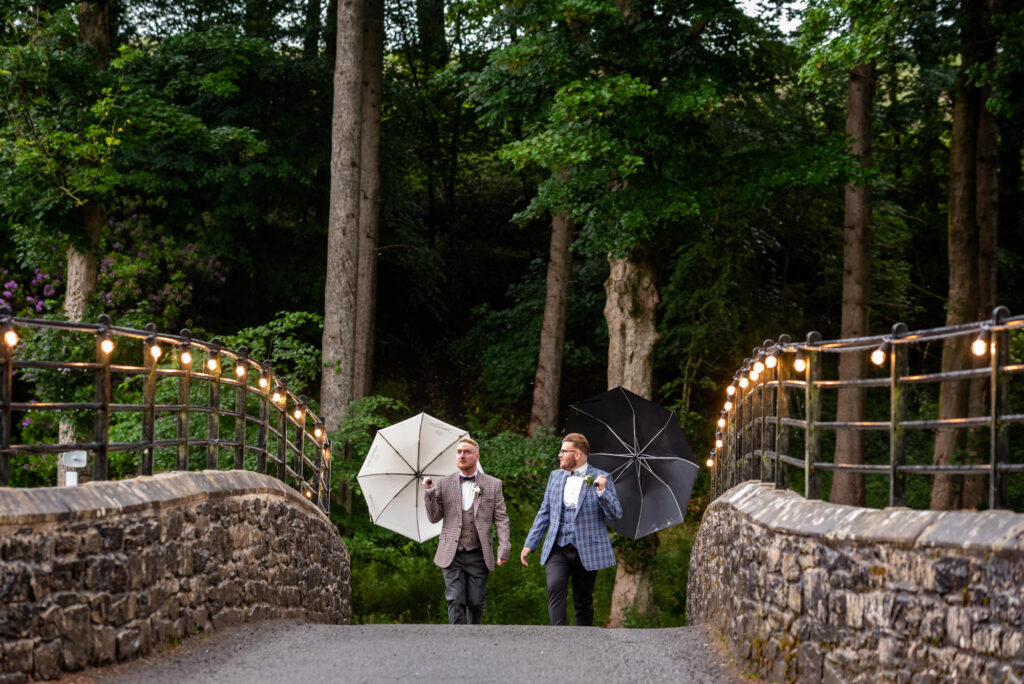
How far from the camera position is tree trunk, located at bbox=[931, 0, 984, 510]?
49.6 ft

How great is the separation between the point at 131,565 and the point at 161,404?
10.2ft

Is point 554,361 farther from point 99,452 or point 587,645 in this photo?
point 99,452

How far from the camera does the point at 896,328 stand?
217 inches

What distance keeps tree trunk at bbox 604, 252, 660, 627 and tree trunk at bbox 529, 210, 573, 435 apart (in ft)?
13.3

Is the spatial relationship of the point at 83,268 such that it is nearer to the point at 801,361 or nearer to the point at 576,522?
the point at 576,522

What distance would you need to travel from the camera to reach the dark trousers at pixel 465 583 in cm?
1006

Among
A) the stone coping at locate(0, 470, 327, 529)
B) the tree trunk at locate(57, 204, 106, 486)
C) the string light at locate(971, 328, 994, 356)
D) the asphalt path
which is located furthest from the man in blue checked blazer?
the tree trunk at locate(57, 204, 106, 486)

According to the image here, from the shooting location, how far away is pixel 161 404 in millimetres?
9203

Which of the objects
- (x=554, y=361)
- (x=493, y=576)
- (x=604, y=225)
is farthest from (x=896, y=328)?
(x=554, y=361)

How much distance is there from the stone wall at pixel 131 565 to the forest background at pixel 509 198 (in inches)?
283

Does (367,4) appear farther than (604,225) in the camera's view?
Yes

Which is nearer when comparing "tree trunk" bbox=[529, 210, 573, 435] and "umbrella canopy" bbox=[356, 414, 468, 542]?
"umbrella canopy" bbox=[356, 414, 468, 542]

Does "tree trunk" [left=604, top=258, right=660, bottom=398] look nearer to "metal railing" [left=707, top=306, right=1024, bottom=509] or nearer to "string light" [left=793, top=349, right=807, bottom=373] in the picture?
"metal railing" [left=707, top=306, right=1024, bottom=509]

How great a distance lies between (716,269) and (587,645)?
14329mm
